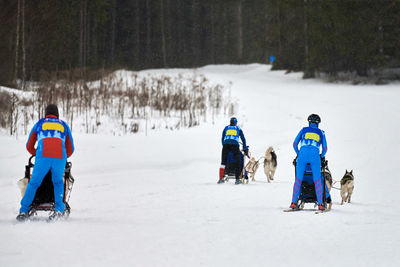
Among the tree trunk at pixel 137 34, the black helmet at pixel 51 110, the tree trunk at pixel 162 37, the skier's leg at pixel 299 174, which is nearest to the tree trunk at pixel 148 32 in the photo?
the tree trunk at pixel 137 34

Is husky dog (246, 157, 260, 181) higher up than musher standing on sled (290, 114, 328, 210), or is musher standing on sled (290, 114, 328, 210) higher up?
musher standing on sled (290, 114, 328, 210)

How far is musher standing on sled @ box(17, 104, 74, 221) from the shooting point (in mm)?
7066

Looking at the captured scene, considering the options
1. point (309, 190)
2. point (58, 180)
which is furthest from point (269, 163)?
point (58, 180)

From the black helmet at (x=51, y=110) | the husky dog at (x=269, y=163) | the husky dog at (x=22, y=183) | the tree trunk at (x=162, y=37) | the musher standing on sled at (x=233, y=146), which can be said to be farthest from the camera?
the tree trunk at (x=162, y=37)

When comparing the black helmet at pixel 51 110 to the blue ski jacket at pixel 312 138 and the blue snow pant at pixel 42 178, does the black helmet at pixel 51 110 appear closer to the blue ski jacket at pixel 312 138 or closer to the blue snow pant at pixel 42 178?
the blue snow pant at pixel 42 178

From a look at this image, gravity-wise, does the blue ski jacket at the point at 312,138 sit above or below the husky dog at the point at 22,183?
above

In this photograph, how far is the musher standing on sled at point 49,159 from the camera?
7066 millimetres

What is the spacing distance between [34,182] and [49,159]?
384 mm

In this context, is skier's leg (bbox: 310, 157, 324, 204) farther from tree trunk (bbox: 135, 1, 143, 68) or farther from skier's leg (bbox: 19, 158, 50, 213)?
tree trunk (bbox: 135, 1, 143, 68)

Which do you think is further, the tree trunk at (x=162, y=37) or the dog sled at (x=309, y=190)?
the tree trunk at (x=162, y=37)

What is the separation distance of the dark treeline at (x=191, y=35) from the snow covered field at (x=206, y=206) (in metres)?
8.35

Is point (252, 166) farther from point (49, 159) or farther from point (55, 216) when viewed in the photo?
A: point (49, 159)

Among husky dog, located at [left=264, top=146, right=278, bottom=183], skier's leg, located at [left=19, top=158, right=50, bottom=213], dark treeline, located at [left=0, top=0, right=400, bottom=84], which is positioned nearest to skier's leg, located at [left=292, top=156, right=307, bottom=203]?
husky dog, located at [left=264, top=146, right=278, bottom=183]

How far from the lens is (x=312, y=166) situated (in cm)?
835
